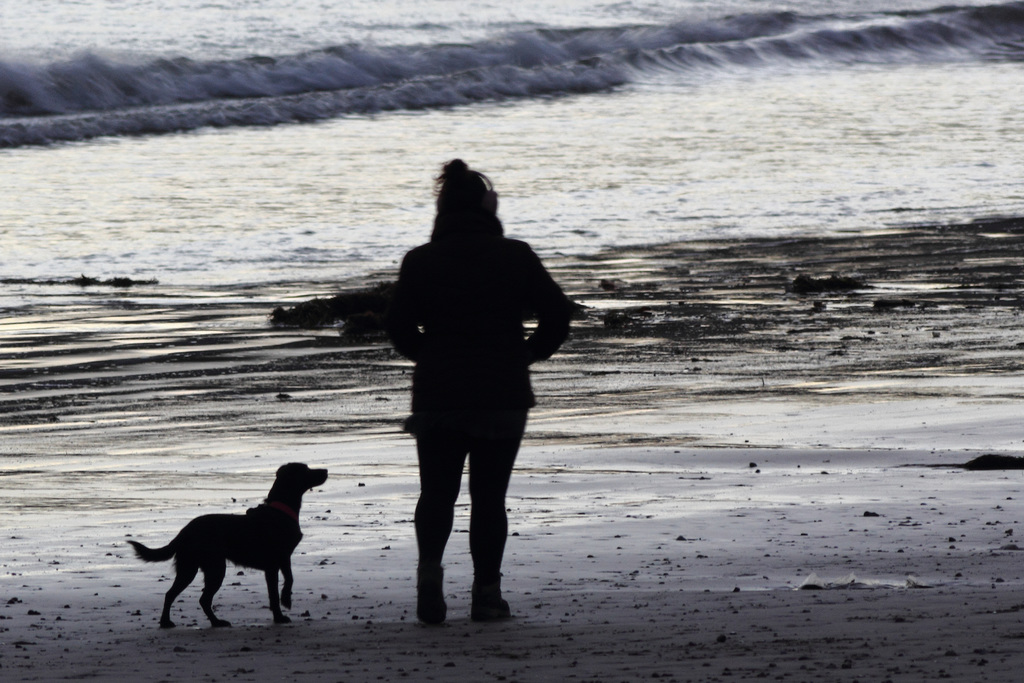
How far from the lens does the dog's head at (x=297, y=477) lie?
5641mm

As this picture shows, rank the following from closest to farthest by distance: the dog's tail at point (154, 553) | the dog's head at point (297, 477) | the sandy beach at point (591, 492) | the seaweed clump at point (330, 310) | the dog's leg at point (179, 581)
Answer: the sandy beach at point (591, 492) < the dog's leg at point (179, 581) < the dog's tail at point (154, 553) < the dog's head at point (297, 477) < the seaweed clump at point (330, 310)

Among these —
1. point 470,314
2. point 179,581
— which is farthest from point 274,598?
point 470,314

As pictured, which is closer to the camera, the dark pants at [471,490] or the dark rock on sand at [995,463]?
the dark pants at [471,490]

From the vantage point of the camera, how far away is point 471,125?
104 ft

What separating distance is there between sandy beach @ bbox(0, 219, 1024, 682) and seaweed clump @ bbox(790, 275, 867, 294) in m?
0.04

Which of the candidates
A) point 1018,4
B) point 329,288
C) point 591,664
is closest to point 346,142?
point 329,288

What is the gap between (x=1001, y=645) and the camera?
4.37m

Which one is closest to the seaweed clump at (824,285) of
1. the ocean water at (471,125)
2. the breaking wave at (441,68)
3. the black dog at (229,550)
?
the ocean water at (471,125)

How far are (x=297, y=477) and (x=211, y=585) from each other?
21.6 inches

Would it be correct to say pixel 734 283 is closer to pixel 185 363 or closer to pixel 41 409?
pixel 185 363

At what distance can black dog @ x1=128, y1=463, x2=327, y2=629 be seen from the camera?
5316mm

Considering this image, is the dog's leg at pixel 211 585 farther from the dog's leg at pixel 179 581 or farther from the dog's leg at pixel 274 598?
the dog's leg at pixel 274 598

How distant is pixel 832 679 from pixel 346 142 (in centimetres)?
2526

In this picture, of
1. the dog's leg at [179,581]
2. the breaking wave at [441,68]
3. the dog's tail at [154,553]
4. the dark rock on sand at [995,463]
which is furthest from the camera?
the breaking wave at [441,68]
